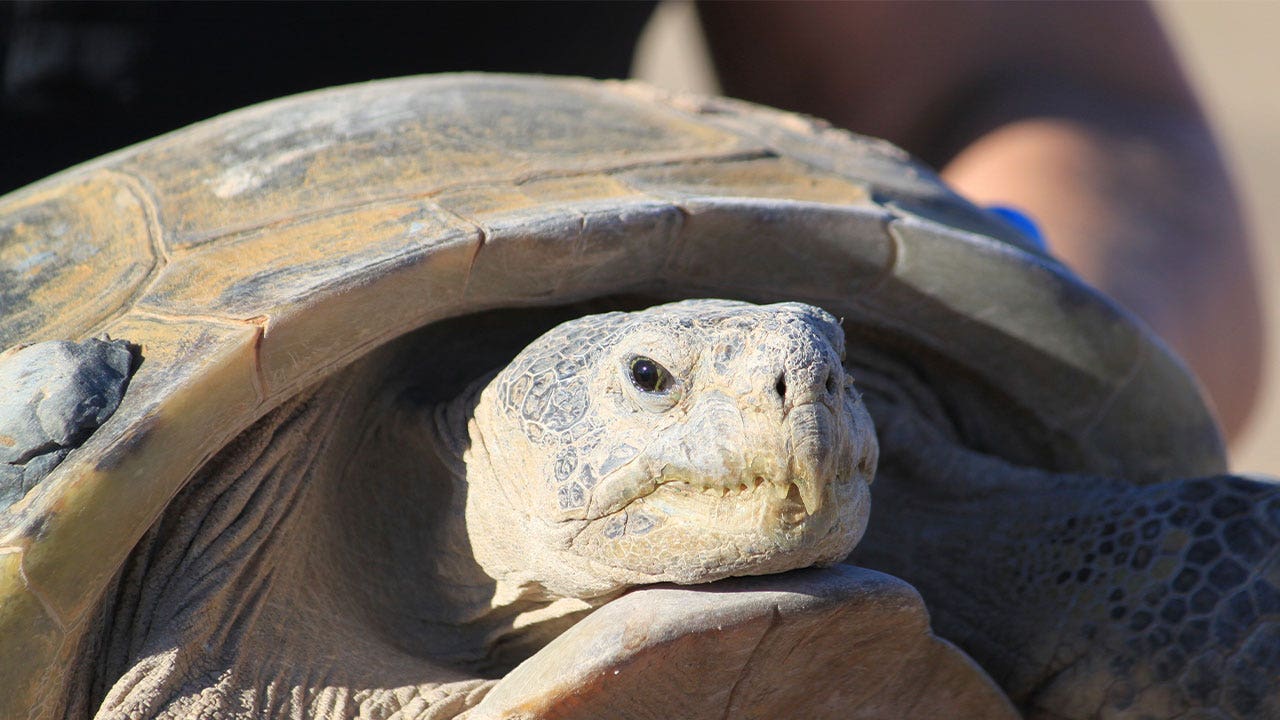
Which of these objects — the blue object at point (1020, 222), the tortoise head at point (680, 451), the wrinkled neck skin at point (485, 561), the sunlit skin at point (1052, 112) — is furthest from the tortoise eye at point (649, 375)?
the sunlit skin at point (1052, 112)

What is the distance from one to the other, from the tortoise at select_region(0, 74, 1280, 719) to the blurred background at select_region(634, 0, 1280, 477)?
1.63 m

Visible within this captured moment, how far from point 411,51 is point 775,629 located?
1827mm

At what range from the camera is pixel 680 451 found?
3.10 ft

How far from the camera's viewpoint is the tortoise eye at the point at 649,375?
0.99m

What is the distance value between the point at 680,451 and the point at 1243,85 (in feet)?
32.2

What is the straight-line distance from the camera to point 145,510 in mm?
954

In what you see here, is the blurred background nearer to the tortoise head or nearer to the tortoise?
the tortoise

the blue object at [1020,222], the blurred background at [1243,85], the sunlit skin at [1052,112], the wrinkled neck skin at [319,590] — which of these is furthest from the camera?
the blurred background at [1243,85]

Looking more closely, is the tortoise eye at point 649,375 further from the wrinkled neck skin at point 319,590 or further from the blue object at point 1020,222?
the blue object at point 1020,222

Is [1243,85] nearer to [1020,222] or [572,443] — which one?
[1020,222]

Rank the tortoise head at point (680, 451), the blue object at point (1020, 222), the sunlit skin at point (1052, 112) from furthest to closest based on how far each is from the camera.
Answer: the sunlit skin at point (1052, 112)
the blue object at point (1020, 222)
the tortoise head at point (680, 451)

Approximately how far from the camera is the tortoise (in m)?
0.95

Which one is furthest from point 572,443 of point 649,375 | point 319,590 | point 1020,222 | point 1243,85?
point 1243,85

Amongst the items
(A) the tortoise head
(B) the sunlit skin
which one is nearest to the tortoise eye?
(A) the tortoise head
